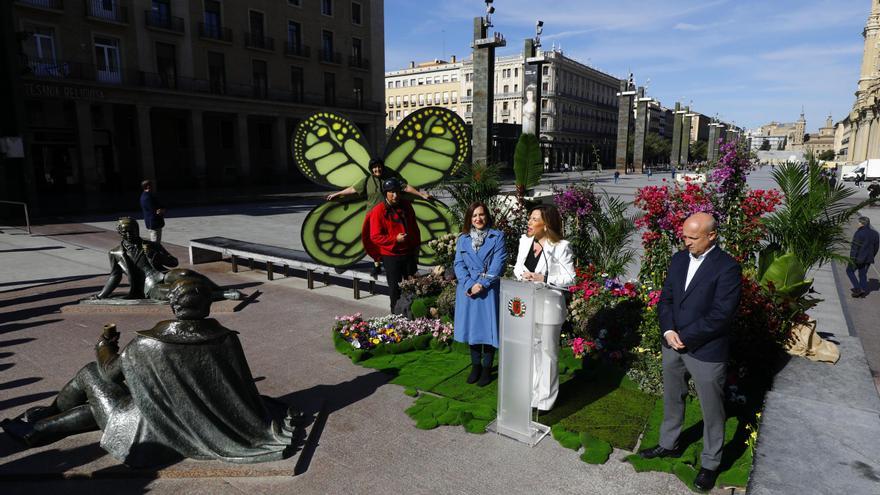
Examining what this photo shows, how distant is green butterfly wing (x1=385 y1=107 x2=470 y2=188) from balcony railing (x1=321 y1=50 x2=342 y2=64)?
37.0 meters

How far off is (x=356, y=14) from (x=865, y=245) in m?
41.6

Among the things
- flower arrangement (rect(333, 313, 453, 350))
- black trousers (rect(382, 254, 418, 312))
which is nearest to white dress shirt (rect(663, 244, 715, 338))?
flower arrangement (rect(333, 313, 453, 350))

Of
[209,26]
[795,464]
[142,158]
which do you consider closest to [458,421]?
[795,464]

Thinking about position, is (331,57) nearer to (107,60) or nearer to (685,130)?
(107,60)

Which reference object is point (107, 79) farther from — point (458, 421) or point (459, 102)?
point (459, 102)

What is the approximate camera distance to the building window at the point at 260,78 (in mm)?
37312

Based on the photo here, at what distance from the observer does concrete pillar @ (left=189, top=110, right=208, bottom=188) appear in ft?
110

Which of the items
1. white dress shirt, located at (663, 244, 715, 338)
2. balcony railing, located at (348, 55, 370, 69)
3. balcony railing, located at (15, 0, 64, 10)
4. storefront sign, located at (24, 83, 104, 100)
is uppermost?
balcony railing, located at (348, 55, 370, 69)

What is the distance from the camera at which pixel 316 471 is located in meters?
3.69

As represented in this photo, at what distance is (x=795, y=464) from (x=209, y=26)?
3947 cm

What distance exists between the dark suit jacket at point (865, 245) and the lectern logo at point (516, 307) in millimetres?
8697

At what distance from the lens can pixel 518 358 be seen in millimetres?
4086

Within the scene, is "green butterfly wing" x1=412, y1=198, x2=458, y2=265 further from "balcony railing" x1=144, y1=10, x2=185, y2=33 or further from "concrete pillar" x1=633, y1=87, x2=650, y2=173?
"concrete pillar" x1=633, y1=87, x2=650, y2=173

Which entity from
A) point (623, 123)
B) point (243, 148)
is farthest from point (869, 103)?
Answer: point (243, 148)
